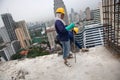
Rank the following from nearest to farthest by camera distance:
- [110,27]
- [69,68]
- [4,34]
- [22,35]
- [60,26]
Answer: [60,26]
[69,68]
[110,27]
[22,35]
[4,34]

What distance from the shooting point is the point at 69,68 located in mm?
2346

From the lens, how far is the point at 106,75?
1947 millimetres

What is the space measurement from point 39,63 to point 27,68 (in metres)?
0.28

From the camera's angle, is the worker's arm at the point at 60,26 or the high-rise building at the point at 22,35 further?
the high-rise building at the point at 22,35

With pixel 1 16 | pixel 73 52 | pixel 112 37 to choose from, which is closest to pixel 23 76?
pixel 73 52

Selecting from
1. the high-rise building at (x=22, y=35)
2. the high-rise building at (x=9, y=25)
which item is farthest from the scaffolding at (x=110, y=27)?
the high-rise building at (x=9, y=25)

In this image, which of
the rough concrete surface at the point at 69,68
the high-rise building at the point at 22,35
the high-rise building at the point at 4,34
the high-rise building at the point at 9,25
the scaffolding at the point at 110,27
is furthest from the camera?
the high-rise building at the point at 4,34

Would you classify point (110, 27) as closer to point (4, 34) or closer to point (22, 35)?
point (22, 35)

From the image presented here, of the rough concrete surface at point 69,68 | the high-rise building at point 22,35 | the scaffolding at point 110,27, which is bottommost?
the high-rise building at point 22,35

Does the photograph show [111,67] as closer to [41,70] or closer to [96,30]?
[41,70]

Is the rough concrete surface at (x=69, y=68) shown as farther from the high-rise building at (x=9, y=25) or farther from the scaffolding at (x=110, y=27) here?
the high-rise building at (x=9, y=25)

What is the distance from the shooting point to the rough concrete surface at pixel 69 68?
80.7 inches

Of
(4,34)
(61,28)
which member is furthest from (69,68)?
(4,34)

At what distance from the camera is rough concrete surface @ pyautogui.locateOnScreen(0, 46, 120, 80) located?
205 cm
